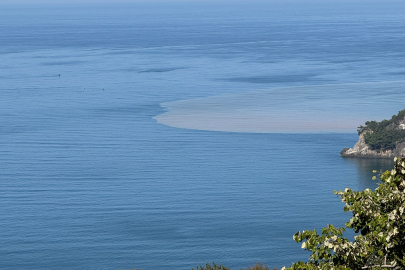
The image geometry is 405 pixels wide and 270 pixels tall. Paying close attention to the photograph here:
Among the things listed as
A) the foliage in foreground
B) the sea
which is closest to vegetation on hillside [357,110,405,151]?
the sea

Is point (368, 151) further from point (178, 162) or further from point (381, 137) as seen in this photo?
point (178, 162)

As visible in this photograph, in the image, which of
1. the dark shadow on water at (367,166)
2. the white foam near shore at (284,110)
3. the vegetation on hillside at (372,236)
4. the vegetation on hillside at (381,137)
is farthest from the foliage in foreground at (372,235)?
the white foam near shore at (284,110)

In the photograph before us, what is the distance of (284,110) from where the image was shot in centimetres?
11631

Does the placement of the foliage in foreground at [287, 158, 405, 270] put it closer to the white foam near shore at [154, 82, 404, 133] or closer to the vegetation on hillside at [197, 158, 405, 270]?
the vegetation on hillside at [197, 158, 405, 270]

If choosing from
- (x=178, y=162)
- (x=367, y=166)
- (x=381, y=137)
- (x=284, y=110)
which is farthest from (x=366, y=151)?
(x=284, y=110)

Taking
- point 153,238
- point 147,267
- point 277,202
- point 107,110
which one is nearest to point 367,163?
point 277,202

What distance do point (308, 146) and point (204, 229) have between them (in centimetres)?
3715

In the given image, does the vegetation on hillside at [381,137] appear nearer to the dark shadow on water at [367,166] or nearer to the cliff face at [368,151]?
the cliff face at [368,151]

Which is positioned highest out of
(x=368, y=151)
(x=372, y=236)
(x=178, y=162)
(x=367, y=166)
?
A: (x=178, y=162)

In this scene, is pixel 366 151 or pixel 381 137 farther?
pixel 366 151

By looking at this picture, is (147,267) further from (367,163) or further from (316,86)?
(316,86)

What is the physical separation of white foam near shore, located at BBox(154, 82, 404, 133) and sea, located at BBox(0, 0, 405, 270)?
341mm

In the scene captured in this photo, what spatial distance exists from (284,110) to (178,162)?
109 feet

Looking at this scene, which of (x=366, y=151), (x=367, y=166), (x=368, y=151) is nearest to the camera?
(x=367, y=166)
